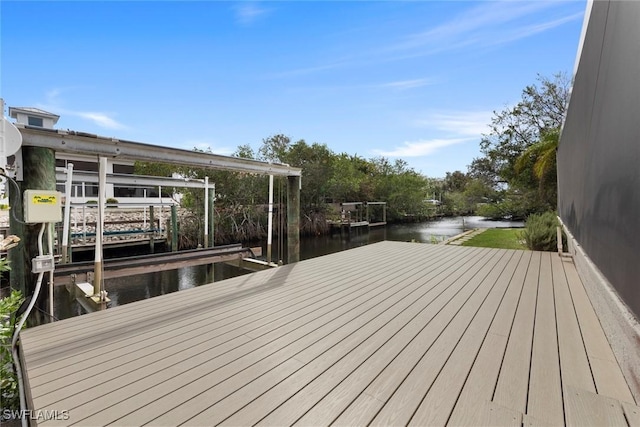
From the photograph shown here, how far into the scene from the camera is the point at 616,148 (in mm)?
1893

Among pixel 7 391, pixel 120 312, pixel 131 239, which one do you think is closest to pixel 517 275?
pixel 120 312

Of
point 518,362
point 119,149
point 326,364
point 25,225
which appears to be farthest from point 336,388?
point 119,149

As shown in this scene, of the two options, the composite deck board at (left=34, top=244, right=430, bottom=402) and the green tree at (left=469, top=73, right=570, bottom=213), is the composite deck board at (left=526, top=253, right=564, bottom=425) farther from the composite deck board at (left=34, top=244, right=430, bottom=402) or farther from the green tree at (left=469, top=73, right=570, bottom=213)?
the green tree at (left=469, top=73, right=570, bottom=213)

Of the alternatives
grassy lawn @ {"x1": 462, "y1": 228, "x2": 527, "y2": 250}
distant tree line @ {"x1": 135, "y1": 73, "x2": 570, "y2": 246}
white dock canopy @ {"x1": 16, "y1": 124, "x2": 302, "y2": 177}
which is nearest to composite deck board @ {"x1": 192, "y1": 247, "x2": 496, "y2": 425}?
white dock canopy @ {"x1": 16, "y1": 124, "x2": 302, "y2": 177}

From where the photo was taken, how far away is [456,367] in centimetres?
157

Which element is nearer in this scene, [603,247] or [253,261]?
[603,247]

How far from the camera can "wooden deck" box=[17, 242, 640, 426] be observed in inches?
48.3

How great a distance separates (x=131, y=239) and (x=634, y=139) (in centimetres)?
1277

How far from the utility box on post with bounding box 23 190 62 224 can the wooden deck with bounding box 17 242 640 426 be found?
2.68ft

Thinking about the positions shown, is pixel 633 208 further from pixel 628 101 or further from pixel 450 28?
pixel 450 28

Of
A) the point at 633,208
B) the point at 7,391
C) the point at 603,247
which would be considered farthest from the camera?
the point at 603,247

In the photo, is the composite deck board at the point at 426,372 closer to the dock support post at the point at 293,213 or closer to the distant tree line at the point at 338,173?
the dock support post at the point at 293,213

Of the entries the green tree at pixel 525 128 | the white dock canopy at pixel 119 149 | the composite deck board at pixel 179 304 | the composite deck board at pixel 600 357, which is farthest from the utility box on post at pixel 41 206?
the green tree at pixel 525 128

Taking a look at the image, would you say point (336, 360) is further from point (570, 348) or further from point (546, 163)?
point (546, 163)
